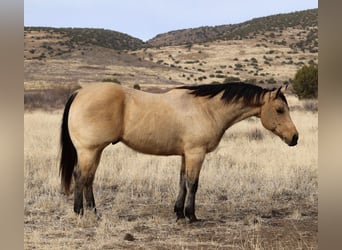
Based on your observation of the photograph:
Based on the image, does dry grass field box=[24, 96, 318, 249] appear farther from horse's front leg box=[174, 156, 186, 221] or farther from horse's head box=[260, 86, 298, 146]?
horse's head box=[260, 86, 298, 146]

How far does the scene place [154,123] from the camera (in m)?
2.06

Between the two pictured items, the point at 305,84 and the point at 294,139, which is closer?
the point at 294,139

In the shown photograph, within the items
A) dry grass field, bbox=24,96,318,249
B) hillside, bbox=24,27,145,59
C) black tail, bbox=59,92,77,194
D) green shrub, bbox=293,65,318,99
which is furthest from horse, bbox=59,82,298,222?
green shrub, bbox=293,65,318,99

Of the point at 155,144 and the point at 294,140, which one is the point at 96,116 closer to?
the point at 155,144

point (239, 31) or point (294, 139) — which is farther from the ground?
point (239, 31)

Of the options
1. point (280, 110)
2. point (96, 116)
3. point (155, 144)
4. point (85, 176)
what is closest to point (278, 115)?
point (280, 110)

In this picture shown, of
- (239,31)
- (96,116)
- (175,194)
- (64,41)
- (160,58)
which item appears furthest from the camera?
(64,41)

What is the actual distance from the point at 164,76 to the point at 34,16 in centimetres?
109

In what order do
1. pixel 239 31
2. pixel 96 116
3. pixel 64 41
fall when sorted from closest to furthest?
pixel 96 116, pixel 239 31, pixel 64 41

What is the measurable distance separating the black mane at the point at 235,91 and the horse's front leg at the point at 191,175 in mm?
302

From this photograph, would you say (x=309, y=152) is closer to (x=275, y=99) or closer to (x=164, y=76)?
(x=275, y=99)

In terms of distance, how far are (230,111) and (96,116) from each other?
0.67m

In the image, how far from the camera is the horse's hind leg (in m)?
2.03

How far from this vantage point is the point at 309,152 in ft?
9.34
